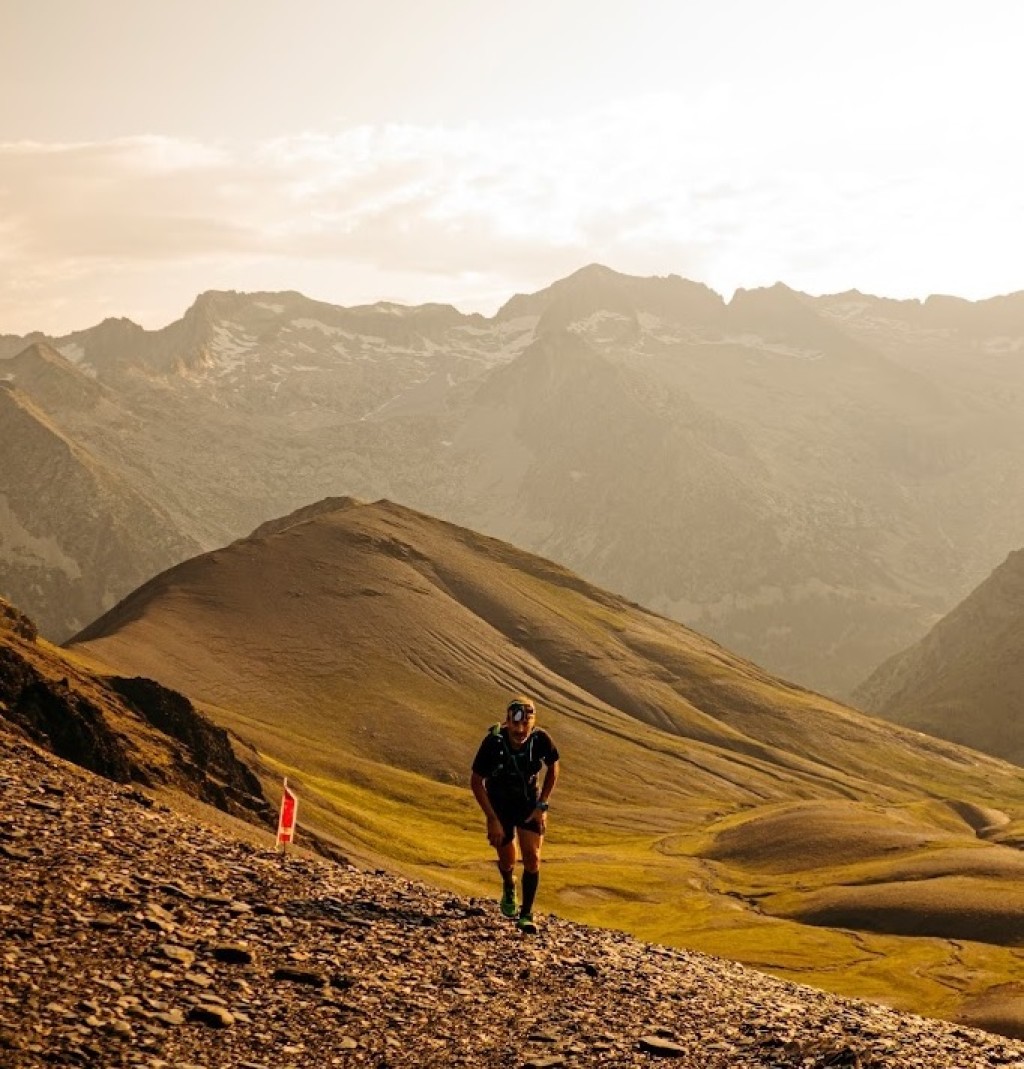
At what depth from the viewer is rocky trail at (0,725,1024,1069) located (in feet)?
58.6

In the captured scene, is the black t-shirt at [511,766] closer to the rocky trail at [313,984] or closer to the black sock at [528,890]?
the black sock at [528,890]

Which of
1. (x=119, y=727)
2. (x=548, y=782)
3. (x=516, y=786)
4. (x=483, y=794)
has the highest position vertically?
(x=548, y=782)

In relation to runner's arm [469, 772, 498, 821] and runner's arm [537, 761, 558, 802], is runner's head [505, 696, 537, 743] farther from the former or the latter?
runner's arm [469, 772, 498, 821]

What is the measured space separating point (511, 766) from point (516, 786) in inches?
16.4

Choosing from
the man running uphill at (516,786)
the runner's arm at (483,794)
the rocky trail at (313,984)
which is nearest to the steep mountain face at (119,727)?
the rocky trail at (313,984)

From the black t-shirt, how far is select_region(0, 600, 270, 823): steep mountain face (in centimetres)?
2307

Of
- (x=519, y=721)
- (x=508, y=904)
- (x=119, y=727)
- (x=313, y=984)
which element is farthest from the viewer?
(x=119, y=727)

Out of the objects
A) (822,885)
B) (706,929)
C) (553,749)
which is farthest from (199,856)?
(822,885)

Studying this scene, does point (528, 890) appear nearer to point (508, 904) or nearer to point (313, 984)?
point (508, 904)

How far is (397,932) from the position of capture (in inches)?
963

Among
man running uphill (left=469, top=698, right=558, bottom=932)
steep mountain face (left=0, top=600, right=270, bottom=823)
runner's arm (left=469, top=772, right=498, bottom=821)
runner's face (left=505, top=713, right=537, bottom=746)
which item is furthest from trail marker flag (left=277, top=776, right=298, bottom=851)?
steep mountain face (left=0, top=600, right=270, bottom=823)

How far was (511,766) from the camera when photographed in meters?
27.0

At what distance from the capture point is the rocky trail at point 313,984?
17.9 m

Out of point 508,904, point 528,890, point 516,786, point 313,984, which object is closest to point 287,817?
point 508,904
